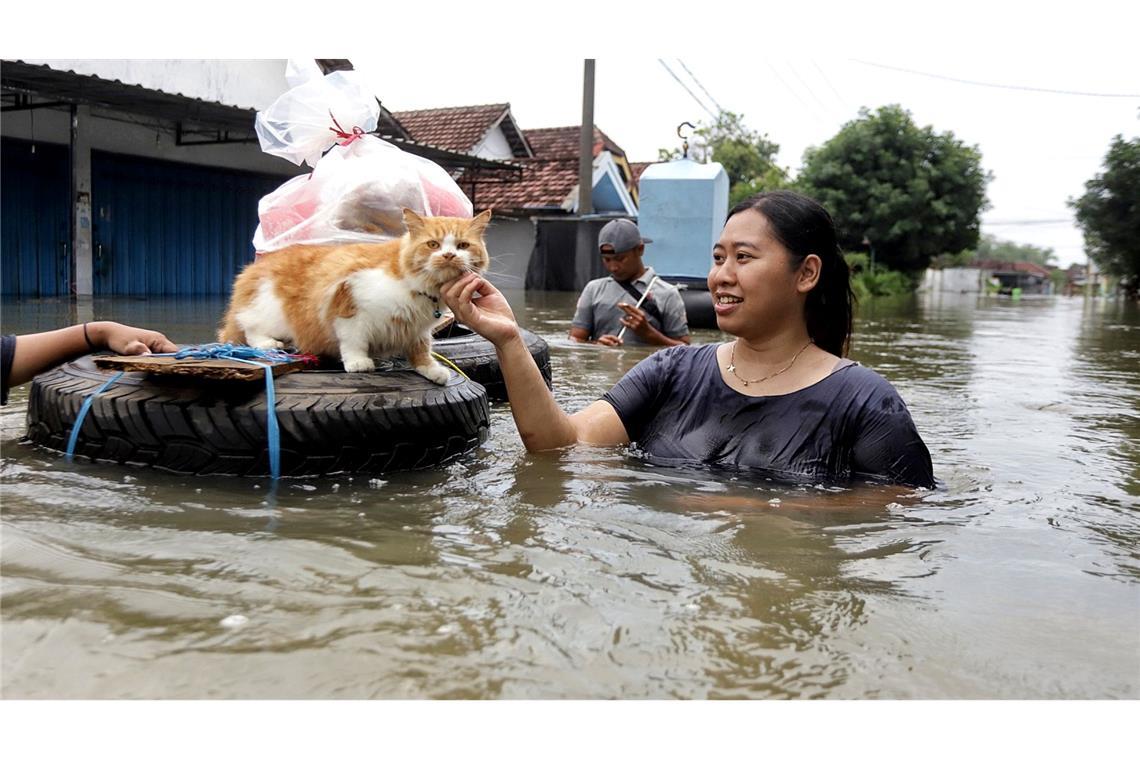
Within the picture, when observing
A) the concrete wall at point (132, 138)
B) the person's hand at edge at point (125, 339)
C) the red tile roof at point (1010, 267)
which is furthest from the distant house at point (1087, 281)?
the person's hand at edge at point (125, 339)

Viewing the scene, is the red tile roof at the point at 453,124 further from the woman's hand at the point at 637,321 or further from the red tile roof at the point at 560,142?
the woman's hand at the point at 637,321

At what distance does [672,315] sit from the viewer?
317 inches

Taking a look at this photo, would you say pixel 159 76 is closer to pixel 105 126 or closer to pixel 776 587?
pixel 105 126

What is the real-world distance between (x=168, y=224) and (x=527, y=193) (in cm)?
1123

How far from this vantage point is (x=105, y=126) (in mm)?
14141

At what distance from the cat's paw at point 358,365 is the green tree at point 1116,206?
3290 cm

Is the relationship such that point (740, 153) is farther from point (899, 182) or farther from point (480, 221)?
point (480, 221)

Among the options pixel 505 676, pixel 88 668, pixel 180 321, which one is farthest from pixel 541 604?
pixel 180 321

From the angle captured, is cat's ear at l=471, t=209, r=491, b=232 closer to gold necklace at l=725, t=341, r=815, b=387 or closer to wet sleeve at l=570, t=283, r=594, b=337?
gold necklace at l=725, t=341, r=815, b=387

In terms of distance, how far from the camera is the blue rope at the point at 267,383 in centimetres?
318

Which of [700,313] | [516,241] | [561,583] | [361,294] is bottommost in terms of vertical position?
[561,583]

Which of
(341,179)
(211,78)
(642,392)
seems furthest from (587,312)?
(211,78)

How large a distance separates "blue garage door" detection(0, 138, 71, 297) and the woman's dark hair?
13.1 metres

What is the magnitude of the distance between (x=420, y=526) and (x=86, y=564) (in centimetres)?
89
